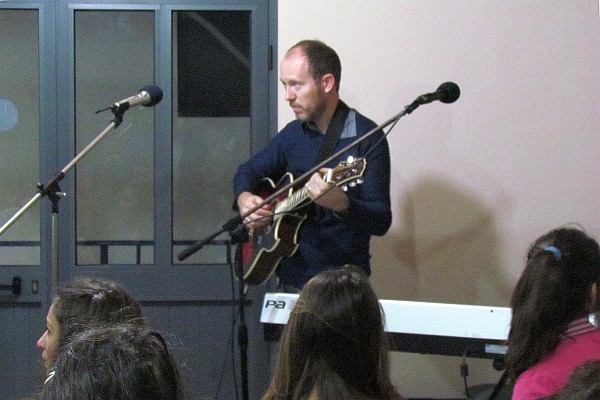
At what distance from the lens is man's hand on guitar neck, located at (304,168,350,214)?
2873 millimetres

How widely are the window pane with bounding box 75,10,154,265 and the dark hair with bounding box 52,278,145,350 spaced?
6.15 feet

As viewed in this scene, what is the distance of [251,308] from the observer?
A: 13.0 ft

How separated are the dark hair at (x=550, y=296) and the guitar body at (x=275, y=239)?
113cm

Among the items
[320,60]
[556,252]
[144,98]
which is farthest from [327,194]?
[556,252]

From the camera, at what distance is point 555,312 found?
204 cm

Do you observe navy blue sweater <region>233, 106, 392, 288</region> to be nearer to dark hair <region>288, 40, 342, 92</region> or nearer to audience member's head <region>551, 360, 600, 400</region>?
dark hair <region>288, 40, 342, 92</region>

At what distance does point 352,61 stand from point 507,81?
720mm

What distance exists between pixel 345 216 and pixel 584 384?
179 centimetres

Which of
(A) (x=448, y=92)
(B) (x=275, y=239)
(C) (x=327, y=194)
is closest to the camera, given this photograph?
(C) (x=327, y=194)

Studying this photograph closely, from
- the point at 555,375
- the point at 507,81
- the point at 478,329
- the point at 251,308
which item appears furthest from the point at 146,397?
the point at 507,81

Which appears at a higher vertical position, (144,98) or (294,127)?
(144,98)

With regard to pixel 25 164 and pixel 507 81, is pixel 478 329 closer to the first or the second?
pixel 507 81

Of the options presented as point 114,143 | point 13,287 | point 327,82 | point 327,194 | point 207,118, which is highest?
point 327,82

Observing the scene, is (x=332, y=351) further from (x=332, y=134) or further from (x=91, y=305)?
(x=332, y=134)
